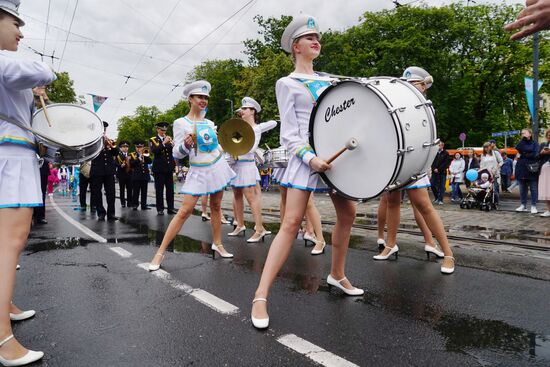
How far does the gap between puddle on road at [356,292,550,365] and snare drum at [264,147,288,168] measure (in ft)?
11.2

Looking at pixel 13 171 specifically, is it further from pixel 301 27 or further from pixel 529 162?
pixel 529 162

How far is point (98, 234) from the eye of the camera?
830 centimetres

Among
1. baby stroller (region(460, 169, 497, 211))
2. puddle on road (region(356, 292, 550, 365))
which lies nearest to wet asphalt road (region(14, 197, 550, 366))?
puddle on road (region(356, 292, 550, 365))

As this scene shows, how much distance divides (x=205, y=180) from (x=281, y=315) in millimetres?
2342

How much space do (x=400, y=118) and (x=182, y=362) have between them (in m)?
2.04

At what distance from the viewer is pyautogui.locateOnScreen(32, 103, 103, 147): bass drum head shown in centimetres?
315

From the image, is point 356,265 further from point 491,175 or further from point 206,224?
point 491,175

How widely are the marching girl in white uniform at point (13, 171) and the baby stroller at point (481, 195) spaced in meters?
11.6

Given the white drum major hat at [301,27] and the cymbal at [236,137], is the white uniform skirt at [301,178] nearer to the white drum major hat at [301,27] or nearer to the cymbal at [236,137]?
the white drum major hat at [301,27]

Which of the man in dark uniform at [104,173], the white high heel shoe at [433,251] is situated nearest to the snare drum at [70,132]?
the white high heel shoe at [433,251]

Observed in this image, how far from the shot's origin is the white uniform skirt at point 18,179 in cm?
275

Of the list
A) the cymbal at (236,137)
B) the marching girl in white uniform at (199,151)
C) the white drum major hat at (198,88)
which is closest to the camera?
the marching girl in white uniform at (199,151)

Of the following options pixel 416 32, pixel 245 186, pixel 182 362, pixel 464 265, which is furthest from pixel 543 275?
pixel 416 32

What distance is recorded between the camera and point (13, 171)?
2809 millimetres
